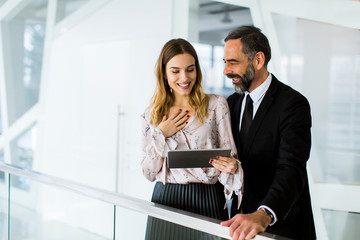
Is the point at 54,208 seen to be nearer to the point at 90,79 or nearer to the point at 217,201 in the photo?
the point at 90,79

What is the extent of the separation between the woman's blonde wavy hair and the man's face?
18cm

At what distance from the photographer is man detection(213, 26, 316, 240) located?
1753 millimetres

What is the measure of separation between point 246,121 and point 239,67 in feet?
0.89

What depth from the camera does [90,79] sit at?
533 cm

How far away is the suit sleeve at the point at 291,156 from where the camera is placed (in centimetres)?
167

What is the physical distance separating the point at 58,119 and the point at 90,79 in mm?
807

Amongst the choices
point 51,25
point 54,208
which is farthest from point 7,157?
point 54,208

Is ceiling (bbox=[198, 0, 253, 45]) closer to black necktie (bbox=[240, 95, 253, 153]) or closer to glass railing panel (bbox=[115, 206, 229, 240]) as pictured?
black necktie (bbox=[240, 95, 253, 153])

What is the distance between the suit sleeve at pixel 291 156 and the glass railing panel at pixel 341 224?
7.28 feet

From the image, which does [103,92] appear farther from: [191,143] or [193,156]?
[193,156]

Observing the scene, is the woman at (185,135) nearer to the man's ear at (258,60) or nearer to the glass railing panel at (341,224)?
the man's ear at (258,60)

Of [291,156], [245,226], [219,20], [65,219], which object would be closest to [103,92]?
[65,219]

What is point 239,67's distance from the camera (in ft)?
6.84

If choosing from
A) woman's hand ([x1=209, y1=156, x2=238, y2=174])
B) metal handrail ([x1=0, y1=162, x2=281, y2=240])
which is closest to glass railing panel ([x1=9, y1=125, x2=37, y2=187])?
metal handrail ([x1=0, y1=162, x2=281, y2=240])
